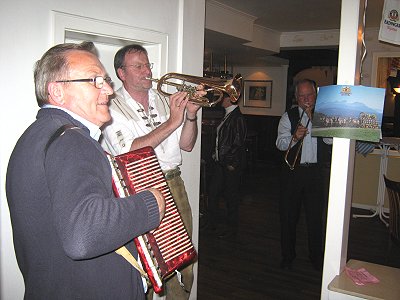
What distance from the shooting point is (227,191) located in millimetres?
→ 4922

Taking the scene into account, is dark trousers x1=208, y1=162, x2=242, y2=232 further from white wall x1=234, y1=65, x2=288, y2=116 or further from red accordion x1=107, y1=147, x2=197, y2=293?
white wall x1=234, y1=65, x2=288, y2=116

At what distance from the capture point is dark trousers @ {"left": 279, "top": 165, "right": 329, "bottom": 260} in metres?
3.57

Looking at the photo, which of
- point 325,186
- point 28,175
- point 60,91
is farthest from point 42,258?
point 325,186

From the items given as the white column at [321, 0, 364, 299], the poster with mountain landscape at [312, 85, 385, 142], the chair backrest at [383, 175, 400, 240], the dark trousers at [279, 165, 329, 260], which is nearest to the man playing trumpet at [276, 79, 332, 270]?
the dark trousers at [279, 165, 329, 260]

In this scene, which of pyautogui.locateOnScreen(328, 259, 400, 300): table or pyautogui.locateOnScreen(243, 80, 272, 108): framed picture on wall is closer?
pyautogui.locateOnScreen(328, 259, 400, 300): table

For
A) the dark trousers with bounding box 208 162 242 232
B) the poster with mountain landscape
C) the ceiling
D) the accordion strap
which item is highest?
the ceiling

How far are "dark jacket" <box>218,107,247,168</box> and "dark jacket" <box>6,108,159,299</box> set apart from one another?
3.42m

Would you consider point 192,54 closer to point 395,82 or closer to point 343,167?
point 343,167

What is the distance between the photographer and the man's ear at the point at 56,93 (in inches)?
50.6

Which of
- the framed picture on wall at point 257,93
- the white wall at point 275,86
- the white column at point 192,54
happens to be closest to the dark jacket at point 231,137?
the white column at point 192,54

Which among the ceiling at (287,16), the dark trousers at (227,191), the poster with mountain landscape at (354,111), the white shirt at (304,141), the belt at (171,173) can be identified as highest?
the ceiling at (287,16)

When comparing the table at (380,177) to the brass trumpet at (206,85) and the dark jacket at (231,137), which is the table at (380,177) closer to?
the dark jacket at (231,137)

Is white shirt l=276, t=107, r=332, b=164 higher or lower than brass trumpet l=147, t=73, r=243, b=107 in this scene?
lower

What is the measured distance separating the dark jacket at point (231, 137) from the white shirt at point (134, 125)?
214 centimetres
